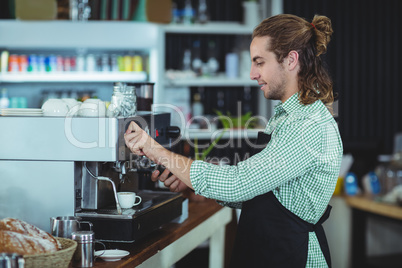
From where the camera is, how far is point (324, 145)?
5.86 ft

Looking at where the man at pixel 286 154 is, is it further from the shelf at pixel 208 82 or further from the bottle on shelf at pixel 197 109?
the bottle on shelf at pixel 197 109

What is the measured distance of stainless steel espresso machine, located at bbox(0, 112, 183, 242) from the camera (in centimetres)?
186

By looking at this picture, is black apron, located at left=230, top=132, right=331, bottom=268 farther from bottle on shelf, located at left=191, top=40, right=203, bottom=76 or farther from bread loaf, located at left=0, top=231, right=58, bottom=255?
bottle on shelf, located at left=191, top=40, right=203, bottom=76

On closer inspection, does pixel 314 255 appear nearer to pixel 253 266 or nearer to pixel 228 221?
pixel 253 266

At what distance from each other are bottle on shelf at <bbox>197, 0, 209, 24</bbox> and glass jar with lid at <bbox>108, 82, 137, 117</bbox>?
2.90 metres

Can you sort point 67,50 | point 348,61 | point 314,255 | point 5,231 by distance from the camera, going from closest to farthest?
point 5,231 → point 314,255 → point 67,50 → point 348,61

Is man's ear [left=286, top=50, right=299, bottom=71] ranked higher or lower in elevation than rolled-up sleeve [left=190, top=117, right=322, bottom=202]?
higher

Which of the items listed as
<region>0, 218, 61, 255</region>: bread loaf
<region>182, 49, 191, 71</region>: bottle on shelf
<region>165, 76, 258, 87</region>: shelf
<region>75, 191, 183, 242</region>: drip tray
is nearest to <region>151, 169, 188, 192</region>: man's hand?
<region>75, 191, 183, 242</region>: drip tray

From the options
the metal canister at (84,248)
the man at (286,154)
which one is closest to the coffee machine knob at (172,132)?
the man at (286,154)

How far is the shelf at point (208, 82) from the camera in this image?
4.68 metres

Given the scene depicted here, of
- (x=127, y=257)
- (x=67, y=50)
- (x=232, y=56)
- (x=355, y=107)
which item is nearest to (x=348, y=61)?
(x=355, y=107)

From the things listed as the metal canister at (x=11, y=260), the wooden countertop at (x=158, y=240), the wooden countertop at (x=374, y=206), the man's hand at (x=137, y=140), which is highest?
the man's hand at (x=137, y=140)

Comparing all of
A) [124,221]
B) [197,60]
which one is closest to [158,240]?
[124,221]

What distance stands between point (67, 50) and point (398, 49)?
10.4 ft
